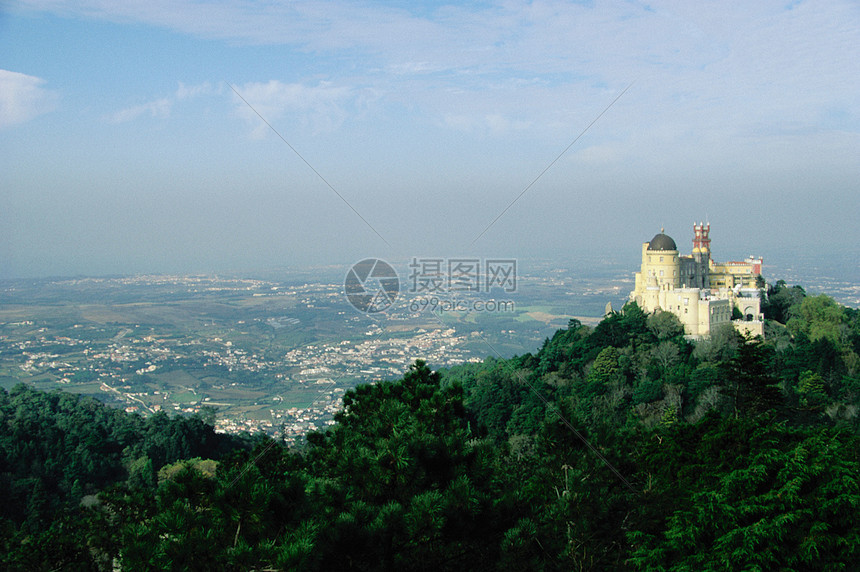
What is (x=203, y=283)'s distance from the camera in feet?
181

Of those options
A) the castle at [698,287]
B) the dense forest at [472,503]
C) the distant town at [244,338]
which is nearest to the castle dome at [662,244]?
the castle at [698,287]

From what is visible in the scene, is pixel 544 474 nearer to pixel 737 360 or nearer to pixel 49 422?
pixel 737 360

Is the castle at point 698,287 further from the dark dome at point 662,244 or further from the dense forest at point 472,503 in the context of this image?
the dense forest at point 472,503

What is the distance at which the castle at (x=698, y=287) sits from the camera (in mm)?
32219

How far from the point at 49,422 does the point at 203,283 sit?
23.6m

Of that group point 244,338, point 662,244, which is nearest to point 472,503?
point 662,244

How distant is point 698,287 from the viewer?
35.2m

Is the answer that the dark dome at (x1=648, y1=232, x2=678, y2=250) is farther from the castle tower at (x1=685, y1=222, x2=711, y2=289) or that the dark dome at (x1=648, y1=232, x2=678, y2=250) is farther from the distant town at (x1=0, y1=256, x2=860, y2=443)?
the distant town at (x1=0, y1=256, x2=860, y2=443)

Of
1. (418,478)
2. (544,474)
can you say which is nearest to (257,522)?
(418,478)

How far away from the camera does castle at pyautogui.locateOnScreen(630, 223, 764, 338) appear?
32219 mm

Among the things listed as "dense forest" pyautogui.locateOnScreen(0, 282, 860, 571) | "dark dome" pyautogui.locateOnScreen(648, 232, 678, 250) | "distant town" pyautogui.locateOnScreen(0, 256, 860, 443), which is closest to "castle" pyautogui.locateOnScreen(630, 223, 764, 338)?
"dark dome" pyautogui.locateOnScreen(648, 232, 678, 250)

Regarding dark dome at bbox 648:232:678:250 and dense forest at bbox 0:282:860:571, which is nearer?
dense forest at bbox 0:282:860:571

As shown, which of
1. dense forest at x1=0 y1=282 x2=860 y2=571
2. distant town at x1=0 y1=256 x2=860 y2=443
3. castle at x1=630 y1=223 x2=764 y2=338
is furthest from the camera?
castle at x1=630 y1=223 x2=764 y2=338

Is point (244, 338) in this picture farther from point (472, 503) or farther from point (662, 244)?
point (472, 503)
